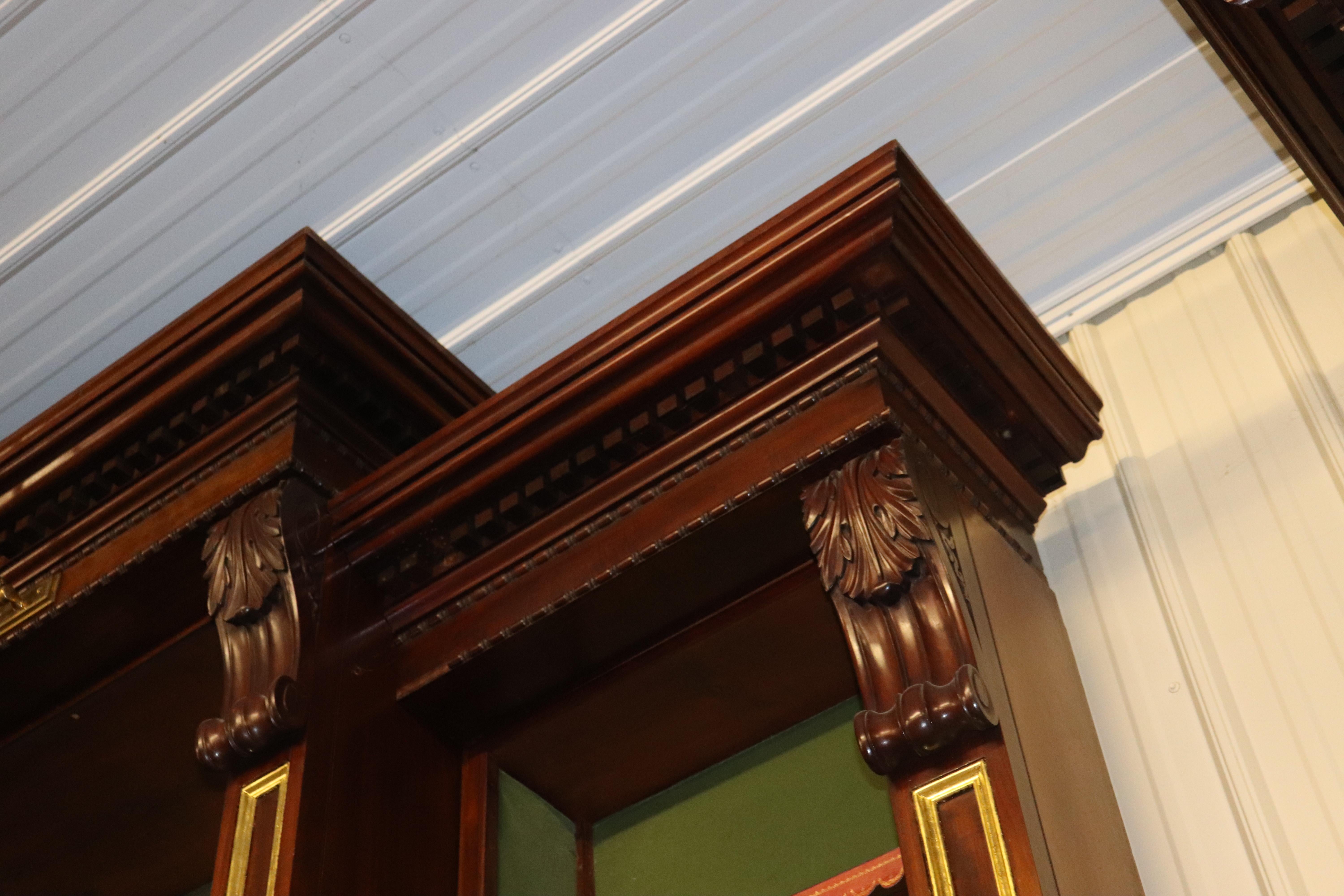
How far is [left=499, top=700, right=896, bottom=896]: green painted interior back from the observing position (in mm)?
1578

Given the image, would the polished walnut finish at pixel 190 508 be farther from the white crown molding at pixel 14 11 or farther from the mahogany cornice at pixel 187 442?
the white crown molding at pixel 14 11

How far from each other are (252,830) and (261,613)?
225 millimetres

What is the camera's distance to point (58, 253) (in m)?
2.03

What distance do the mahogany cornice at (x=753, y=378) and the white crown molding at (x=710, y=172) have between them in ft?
1.39

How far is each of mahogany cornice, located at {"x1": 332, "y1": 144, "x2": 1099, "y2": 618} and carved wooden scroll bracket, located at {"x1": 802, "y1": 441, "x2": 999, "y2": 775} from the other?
13 centimetres

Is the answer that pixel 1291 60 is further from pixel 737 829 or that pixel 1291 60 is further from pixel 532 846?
pixel 532 846

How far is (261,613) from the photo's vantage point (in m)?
1.55

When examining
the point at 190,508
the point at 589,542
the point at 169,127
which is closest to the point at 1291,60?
the point at 589,542

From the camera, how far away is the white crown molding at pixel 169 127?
5.94 ft

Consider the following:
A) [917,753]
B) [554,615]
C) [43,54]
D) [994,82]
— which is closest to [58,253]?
[43,54]

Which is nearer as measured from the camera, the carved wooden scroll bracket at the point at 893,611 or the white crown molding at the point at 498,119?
the carved wooden scroll bracket at the point at 893,611

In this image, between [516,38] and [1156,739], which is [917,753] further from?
[516,38]

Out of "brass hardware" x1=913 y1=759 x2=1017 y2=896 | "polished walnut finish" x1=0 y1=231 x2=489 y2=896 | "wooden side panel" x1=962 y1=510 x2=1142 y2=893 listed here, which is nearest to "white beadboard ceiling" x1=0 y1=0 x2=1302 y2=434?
"polished walnut finish" x1=0 y1=231 x2=489 y2=896

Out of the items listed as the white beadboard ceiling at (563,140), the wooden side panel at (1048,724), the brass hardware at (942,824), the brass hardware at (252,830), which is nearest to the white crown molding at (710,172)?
the white beadboard ceiling at (563,140)
